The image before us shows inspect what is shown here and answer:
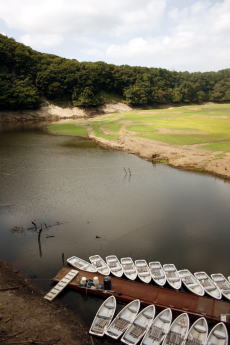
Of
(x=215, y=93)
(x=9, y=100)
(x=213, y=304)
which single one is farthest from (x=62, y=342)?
(x=215, y=93)

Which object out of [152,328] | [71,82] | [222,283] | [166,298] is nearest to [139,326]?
[152,328]

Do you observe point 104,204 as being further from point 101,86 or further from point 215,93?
point 215,93

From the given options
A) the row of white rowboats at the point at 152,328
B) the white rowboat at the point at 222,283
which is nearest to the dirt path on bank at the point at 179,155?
the white rowboat at the point at 222,283

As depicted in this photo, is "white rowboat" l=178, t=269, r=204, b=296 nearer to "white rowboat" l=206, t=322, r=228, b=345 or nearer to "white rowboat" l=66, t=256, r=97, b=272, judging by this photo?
"white rowboat" l=206, t=322, r=228, b=345

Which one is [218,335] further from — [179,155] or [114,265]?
[179,155]

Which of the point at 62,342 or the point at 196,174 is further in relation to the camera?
the point at 196,174

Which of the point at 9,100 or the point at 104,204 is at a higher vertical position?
the point at 9,100
